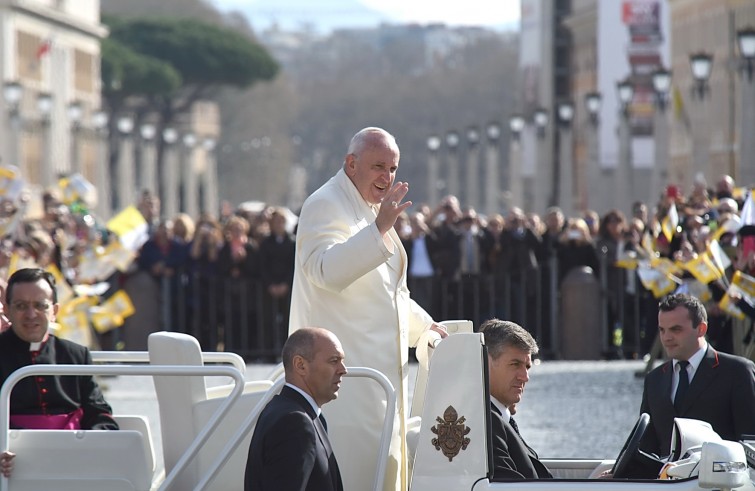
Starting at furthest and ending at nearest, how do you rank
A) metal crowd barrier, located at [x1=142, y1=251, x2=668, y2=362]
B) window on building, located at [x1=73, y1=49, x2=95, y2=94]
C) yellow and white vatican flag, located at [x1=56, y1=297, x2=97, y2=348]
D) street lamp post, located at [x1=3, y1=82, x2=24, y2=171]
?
window on building, located at [x1=73, y1=49, x2=95, y2=94], street lamp post, located at [x1=3, y1=82, x2=24, y2=171], metal crowd barrier, located at [x1=142, y1=251, x2=668, y2=362], yellow and white vatican flag, located at [x1=56, y1=297, x2=97, y2=348]

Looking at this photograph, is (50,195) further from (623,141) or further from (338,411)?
(623,141)

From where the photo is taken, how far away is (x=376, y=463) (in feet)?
24.7

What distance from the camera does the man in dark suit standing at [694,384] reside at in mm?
8016

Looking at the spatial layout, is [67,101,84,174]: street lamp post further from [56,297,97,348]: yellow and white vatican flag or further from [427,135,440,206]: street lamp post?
[56,297,97,348]: yellow and white vatican flag

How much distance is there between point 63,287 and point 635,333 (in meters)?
6.89

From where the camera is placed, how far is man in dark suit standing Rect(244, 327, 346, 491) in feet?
20.8

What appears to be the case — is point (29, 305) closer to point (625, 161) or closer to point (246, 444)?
point (246, 444)

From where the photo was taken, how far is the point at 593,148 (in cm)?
6119

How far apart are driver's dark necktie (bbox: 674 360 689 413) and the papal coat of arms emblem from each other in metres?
1.70

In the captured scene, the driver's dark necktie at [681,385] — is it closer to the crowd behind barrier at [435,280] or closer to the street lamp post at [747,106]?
the crowd behind barrier at [435,280]

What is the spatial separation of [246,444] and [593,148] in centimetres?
5391

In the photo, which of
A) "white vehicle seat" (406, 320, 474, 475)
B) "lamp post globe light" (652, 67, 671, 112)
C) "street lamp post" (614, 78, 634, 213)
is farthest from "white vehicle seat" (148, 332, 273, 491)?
"street lamp post" (614, 78, 634, 213)

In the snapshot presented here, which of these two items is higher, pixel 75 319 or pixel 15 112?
pixel 15 112

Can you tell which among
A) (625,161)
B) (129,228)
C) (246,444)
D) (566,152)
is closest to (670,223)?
(129,228)
